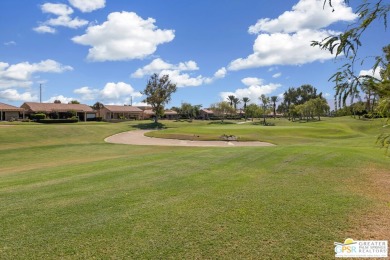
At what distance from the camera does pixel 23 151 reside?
29.3 meters

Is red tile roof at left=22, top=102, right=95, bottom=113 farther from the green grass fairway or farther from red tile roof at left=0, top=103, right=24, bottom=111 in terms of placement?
the green grass fairway

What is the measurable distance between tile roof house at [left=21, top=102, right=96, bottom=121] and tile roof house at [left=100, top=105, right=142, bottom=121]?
9669 millimetres

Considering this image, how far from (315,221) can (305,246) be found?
52.0 inches

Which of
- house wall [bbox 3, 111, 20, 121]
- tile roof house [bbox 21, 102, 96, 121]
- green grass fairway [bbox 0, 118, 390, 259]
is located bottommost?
green grass fairway [bbox 0, 118, 390, 259]

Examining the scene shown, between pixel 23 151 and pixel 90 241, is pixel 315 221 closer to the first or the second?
pixel 90 241

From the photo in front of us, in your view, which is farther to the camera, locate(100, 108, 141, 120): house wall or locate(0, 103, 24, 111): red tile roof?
locate(100, 108, 141, 120): house wall

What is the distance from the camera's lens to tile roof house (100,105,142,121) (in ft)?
344

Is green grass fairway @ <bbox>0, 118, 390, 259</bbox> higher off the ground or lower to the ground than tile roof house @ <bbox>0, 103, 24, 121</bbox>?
lower

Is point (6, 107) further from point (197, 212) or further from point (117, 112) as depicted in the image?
point (197, 212)

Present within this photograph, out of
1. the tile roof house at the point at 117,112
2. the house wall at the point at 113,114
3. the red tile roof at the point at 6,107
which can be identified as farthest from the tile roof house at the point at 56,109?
the tile roof house at the point at 117,112

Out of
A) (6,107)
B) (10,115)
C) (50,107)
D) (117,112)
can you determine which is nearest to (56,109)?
(50,107)

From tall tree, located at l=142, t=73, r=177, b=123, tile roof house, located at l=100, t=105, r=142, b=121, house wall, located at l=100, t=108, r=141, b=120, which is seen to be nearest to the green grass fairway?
tall tree, located at l=142, t=73, r=177, b=123

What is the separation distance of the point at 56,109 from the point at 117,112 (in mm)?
24069

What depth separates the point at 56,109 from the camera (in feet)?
279
